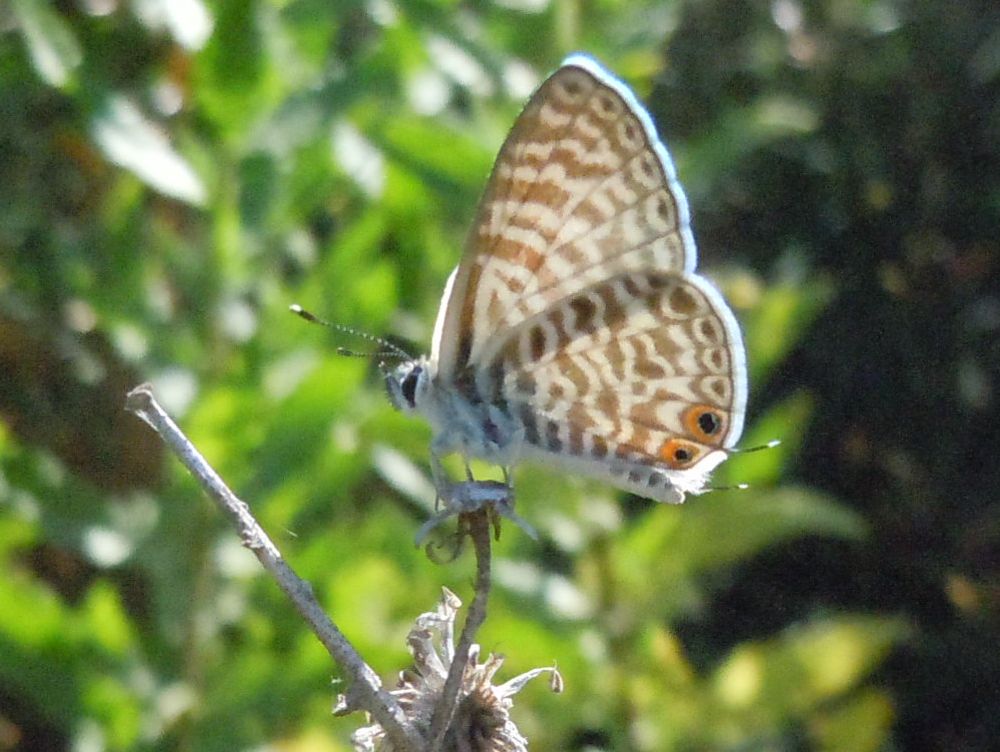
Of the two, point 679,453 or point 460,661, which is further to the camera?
point 679,453

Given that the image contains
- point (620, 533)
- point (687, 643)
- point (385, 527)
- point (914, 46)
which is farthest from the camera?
point (914, 46)

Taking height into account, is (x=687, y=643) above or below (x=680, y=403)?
above

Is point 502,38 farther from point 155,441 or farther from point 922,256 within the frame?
point 922,256

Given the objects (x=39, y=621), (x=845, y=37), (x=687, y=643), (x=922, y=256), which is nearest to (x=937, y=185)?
(x=922, y=256)

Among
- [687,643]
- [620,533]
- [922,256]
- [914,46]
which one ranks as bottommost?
[620,533]

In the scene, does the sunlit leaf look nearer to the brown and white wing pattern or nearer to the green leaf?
the green leaf

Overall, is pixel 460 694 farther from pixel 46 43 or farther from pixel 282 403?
pixel 46 43

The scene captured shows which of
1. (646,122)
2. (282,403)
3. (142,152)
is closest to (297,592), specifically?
(646,122)
